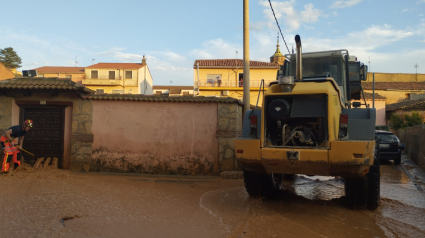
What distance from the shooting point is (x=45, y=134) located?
10352 millimetres

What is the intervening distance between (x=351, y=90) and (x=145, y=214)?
480 centimetres

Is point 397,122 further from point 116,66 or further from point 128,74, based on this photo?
point 116,66

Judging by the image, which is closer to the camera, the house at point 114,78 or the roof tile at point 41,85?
the roof tile at point 41,85

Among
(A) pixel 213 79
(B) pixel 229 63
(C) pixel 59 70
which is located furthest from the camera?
(C) pixel 59 70

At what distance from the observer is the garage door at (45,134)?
1030 cm

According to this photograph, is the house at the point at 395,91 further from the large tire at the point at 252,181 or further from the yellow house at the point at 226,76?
Answer: the large tire at the point at 252,181

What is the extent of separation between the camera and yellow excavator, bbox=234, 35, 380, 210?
5.43 meters

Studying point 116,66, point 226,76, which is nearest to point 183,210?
point 226,76

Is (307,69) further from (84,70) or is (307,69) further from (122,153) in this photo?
(84,70)

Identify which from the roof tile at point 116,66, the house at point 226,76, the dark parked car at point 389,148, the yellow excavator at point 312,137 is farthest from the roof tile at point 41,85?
the roof tile at point 116,66

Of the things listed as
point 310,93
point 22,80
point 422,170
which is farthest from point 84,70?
point 310,93

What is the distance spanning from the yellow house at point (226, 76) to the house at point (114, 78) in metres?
9.53

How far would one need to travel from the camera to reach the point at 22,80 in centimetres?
1040

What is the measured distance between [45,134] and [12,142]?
105 cm
